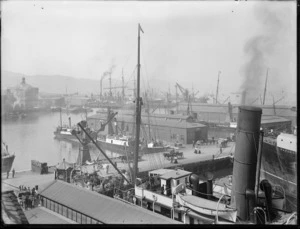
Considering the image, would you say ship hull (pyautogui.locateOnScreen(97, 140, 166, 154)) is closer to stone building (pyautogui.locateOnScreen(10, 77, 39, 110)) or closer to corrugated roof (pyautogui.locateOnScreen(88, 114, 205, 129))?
corrugated roof (pyautogui.locateOnScreen(88, 114, 205, 129))

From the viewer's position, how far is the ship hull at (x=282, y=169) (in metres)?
15.9

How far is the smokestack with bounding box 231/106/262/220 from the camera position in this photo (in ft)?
27.6

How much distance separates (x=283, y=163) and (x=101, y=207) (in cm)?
1211

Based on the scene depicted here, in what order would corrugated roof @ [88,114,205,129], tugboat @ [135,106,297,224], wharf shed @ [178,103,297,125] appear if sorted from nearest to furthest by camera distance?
1. tugboat @ [135,106,297,224]
2. corrugated roof @ [88,114,205,129]
3. wharf shed @ [178,103,297,125]

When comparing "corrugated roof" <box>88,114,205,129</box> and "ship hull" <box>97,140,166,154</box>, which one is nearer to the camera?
"ship hull" <box>97,140,166,154</box>

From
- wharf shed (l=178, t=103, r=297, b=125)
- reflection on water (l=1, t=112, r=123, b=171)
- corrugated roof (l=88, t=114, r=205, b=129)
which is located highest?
wharf shed (l=178, t=103, r=297, b=125)

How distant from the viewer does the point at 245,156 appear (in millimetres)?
8492

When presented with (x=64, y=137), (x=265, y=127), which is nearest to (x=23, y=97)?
(x=64, y=137)

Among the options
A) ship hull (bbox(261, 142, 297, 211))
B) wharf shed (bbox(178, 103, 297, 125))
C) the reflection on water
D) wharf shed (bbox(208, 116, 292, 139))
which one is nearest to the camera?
ship hull (bbox(261, 142, 297, 211))

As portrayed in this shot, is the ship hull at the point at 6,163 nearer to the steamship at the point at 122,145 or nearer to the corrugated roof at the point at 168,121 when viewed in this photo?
the steamship at the point at 122,145

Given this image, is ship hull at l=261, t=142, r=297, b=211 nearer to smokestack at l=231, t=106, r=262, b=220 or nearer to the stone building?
smokestack at l=231, t=106, r=262, b=220

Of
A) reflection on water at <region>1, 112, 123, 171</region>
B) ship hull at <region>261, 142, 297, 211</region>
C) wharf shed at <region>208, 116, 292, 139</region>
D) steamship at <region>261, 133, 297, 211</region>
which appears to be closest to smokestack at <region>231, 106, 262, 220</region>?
ship hull at <region>261, 142, 297, 211</region>

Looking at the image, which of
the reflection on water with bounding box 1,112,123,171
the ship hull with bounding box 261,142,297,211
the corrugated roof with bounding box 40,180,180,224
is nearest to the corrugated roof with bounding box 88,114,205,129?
the reflection on water with bounding box 1,112,123,171

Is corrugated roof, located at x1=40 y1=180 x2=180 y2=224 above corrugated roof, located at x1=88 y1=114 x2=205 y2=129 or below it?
below
